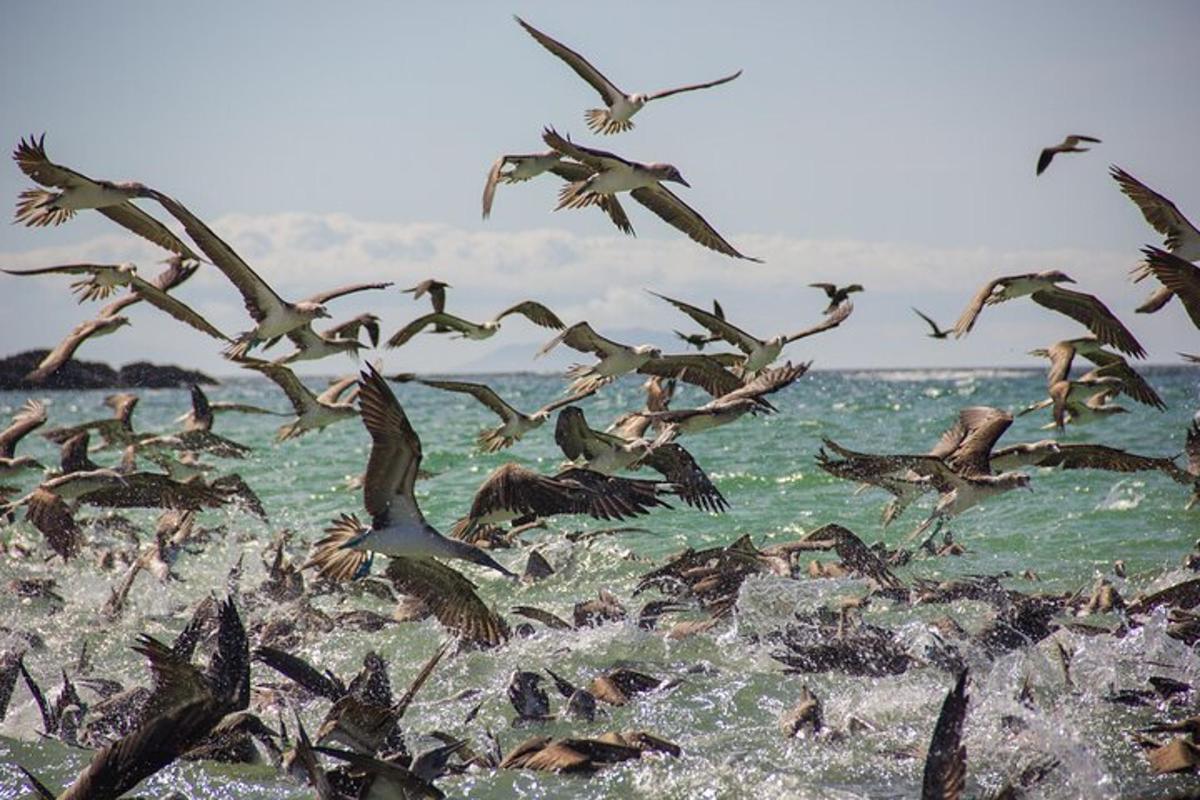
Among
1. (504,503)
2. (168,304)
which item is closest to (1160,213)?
(504,503)

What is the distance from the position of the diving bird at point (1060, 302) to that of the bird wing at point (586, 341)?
2646mm

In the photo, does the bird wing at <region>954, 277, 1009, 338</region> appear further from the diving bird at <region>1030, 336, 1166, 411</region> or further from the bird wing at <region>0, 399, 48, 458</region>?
the bird wing at <region>0, 399, 48, 458</region>

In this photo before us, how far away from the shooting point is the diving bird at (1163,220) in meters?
10.4

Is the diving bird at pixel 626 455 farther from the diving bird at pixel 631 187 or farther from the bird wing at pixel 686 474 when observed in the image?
the diving bird at pixel 631 187

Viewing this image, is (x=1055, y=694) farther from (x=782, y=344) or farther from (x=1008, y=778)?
(x=782, y=344)

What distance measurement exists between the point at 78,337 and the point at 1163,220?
8449 mm

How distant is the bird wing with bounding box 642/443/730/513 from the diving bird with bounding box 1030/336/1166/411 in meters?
3.39

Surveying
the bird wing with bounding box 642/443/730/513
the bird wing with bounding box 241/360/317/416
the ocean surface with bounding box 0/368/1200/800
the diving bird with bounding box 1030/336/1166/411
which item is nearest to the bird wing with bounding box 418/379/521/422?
the bird wing with bounding box 642/443/730/513

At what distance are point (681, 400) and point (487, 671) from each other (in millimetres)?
43465

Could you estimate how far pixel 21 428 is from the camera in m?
10.8

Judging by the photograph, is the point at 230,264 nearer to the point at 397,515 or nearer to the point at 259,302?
the point at 259,302

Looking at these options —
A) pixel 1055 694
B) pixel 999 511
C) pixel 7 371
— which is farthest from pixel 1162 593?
pixel 7 371

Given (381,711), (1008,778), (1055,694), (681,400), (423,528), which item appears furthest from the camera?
(681,400)

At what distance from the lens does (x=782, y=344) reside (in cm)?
1096
